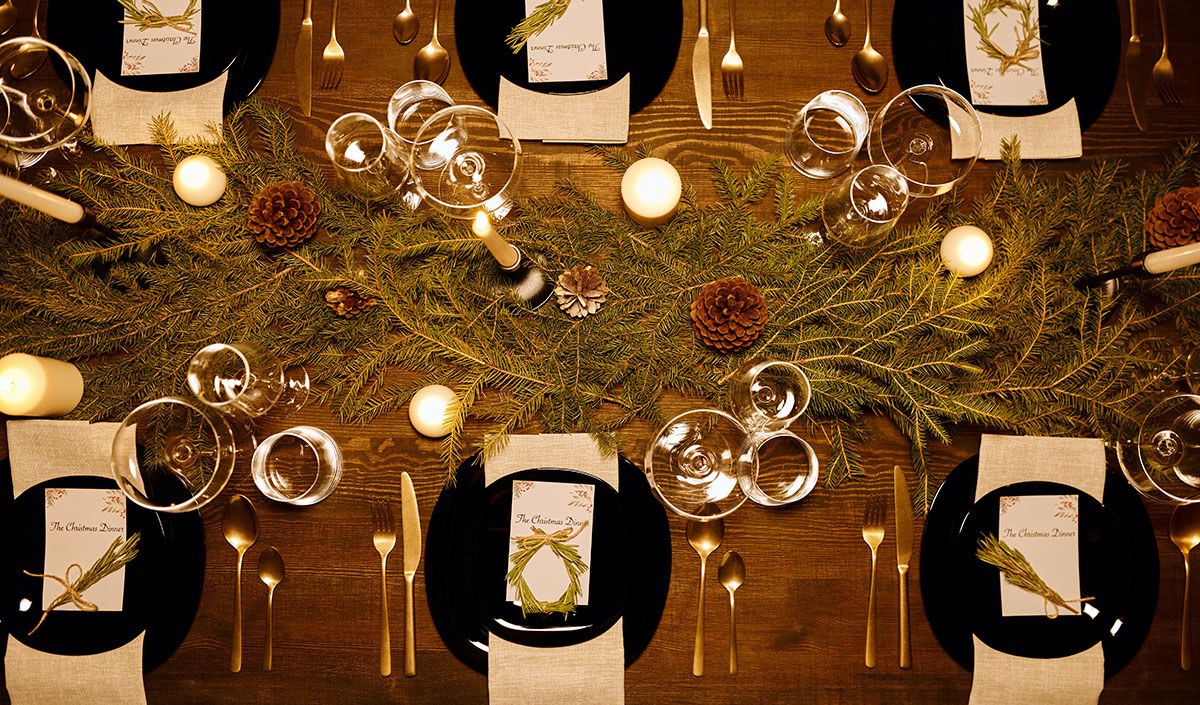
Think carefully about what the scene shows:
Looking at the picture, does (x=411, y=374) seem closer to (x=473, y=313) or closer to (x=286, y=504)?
(x=473, y=313)

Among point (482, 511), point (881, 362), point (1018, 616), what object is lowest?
point (1018, 616)

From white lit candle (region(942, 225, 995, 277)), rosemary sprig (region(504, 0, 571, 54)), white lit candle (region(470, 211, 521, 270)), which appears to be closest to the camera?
white lit candle (region(470, 211, 521, 270))

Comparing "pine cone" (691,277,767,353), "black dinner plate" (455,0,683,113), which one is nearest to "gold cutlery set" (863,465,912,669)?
"pine cone" (691,277,767,353)

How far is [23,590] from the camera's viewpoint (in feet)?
3.63

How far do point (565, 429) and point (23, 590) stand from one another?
92 cm

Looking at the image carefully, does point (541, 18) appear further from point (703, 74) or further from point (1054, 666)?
point (1054, 666)

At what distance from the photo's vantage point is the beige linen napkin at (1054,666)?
42.8 inches

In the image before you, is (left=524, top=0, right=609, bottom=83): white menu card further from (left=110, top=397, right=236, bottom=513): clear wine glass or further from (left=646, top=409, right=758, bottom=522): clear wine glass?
(left=110, top=397, right=236, bottom=513): clear wine glass

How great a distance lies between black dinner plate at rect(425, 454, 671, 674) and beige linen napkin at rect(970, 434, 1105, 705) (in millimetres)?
537

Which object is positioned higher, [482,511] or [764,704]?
[482,511]

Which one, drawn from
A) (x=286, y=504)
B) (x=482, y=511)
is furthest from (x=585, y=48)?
(x=286, y=504)

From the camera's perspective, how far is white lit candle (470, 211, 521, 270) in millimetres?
872

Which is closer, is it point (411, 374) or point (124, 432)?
point (124, 432)

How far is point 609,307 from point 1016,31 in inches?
33.8
